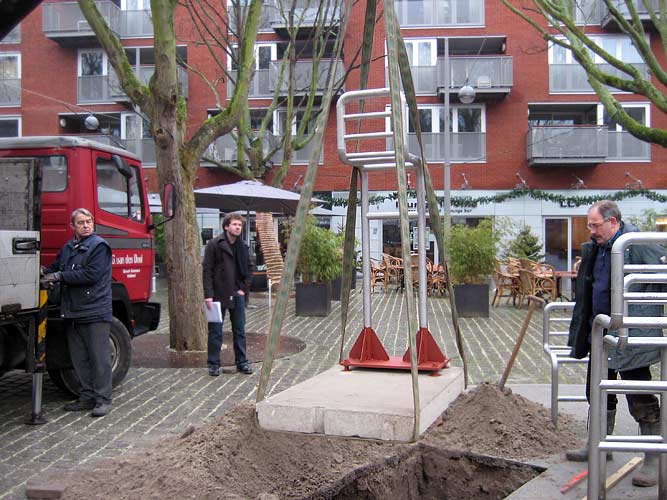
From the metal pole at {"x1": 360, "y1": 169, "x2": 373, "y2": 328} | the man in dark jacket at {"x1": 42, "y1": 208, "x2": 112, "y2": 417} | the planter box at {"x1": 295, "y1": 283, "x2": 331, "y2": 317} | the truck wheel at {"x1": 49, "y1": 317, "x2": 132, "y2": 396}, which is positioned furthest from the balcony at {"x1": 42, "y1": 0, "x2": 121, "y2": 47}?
the metal pole at {"x1": 360, "y1": 169, "x2": 373, "y2": 328}

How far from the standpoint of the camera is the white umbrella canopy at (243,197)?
50.3 feet

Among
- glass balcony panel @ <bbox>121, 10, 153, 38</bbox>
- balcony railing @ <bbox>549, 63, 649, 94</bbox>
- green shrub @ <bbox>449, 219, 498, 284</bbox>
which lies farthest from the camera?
glass balcony panel @ <bbox>121, 10, 153, 38</bbox>

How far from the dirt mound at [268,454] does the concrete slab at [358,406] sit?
0.16m

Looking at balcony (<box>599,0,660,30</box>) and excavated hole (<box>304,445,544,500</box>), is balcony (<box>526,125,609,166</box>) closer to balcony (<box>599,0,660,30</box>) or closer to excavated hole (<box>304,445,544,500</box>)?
balcony (<box>599,0,660,30</box>)

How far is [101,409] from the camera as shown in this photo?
6.46 meters

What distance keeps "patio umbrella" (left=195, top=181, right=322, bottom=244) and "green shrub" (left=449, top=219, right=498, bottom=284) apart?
3596 millimetres

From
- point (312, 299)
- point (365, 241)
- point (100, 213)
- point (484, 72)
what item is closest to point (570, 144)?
point (484, 72)

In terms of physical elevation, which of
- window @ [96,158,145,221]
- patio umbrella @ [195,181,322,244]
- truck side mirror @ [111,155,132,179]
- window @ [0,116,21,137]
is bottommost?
window @ [96,158,145,221]

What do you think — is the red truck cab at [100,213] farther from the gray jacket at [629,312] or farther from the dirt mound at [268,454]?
the gray jacket at [629,312]

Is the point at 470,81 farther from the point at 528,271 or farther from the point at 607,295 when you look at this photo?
the point at 607,295

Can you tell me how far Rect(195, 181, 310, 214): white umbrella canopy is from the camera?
50.3 feet

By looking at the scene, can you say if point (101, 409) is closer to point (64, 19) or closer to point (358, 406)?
point (358, 406)

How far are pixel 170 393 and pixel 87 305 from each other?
4.63 feet

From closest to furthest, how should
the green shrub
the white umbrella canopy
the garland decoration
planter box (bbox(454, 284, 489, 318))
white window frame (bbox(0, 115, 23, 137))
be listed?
planter box (bbox(454, 284, 489, 318)) < the green shrub < the white umbrella canopy < the garland decoration < white window frame (bbox(0, 115, 23, 137))
